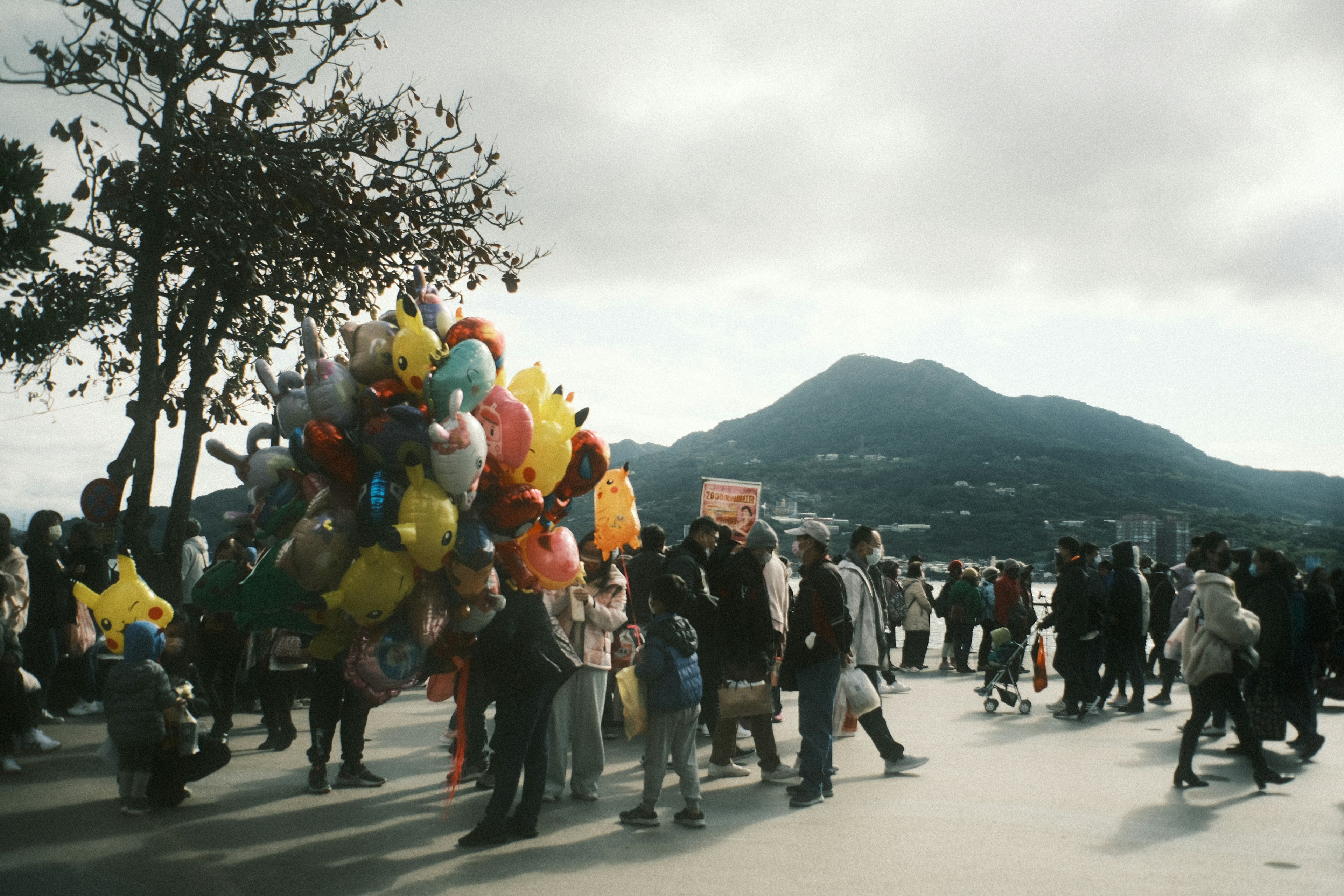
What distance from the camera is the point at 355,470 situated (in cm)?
509

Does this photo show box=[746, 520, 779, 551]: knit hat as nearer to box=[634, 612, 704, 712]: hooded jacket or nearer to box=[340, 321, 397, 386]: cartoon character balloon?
box=[634, 612, 704, 712]: hooded jacket

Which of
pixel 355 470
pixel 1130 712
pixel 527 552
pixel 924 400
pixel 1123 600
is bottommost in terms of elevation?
pixel 1130 712

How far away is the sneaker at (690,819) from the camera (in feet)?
20.8

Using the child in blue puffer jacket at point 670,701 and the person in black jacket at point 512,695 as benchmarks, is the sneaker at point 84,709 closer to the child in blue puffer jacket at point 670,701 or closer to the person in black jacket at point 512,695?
the person in black jacket at point 512,695

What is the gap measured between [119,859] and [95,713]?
6.11 metres

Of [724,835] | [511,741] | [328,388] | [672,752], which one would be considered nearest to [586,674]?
[672,752]

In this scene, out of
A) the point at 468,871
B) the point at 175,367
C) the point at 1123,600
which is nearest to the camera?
the point at 468,871

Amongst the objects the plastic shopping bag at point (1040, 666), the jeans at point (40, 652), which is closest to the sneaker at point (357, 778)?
the jeans at point (40, 652)

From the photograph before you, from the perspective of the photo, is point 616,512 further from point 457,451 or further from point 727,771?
point 457,451

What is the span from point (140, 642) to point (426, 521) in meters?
3.09

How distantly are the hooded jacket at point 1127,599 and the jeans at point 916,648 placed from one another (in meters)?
5.38

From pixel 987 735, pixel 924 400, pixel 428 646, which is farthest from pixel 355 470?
pixel 924 400

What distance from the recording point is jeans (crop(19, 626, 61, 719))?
924cm

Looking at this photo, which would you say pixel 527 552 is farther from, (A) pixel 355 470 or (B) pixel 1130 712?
(B) pixel 1130 712
